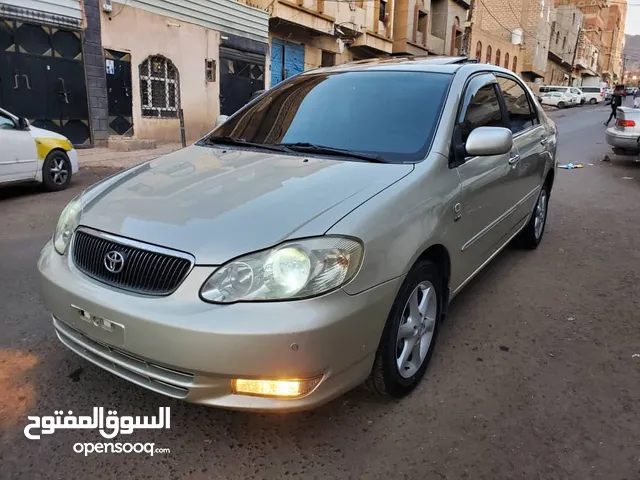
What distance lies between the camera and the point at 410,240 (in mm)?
2408

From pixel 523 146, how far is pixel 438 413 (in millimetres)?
2458

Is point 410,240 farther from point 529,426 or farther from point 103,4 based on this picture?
point 103,4

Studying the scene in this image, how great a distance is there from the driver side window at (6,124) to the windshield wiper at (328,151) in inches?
214

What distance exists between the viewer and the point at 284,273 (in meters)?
2.05

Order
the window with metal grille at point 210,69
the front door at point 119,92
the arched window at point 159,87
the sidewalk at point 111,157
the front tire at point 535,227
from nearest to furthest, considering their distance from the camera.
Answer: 1. the front tire at point 535,227
2. the sidewalk at point 111,157
3. the front door at point 119,92
4. the arched window at point 159,87
5. the window with metal grille at point 210,69

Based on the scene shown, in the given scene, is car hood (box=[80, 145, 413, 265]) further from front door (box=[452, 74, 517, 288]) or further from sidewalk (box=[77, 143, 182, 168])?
sidewalk (box=[77, 143, 182, 168])

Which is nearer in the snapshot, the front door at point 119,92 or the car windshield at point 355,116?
the car windshield at point 355,116

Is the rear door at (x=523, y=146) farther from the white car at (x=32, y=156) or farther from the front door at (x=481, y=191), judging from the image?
the white car at (x=32, y=156)

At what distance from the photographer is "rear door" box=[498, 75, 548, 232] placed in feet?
13.3

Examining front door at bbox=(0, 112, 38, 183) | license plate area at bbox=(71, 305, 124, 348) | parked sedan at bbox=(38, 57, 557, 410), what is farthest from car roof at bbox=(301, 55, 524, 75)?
front door at bbox=(0, 112, 38, 183)

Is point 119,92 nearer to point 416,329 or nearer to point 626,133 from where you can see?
point 626,133


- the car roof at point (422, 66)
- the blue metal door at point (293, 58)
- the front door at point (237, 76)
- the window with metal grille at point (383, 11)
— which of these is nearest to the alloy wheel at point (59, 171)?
the car roof at point (422, 66)

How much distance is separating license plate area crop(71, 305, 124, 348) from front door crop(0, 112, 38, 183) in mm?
5538

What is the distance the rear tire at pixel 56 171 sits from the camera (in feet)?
24.6
